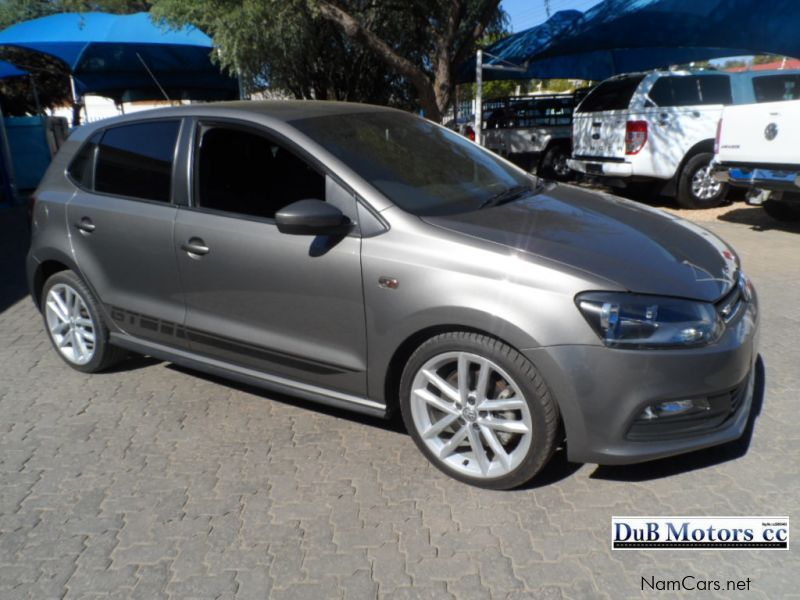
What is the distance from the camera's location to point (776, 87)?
398 inches

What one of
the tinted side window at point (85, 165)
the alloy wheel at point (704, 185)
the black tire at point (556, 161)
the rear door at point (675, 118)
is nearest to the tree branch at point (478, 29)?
the rear door at point (675, 118)

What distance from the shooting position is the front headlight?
2746mm

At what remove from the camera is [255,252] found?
11.4 ft

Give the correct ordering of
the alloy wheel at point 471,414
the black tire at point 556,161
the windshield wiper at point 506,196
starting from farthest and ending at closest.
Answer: the black tire at point 556,161 → the windshield wiper at point 506,196 → the alloy wheel at point 471,414

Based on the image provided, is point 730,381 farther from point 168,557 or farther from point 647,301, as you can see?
point 168,557

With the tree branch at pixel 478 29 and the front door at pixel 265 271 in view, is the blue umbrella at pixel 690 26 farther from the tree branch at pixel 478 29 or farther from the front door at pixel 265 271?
the front door at pixel 265 271

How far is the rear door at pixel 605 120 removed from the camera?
1027 centimetres

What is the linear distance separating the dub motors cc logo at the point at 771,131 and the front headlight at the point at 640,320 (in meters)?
6.03

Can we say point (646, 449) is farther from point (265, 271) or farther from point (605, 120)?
point (605, 120)

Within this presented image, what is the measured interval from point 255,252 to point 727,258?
7.78 ft

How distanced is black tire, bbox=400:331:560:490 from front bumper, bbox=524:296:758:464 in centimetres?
6

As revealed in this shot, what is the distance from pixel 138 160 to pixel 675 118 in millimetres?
8146

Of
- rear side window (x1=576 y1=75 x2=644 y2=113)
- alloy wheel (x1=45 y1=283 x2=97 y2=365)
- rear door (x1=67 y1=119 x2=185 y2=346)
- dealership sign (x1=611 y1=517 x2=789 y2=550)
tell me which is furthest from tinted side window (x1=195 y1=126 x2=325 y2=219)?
rear side window (x1=576 y1=75 x2=644 y2=113)

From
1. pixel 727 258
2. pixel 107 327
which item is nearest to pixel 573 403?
pixel 727 258
